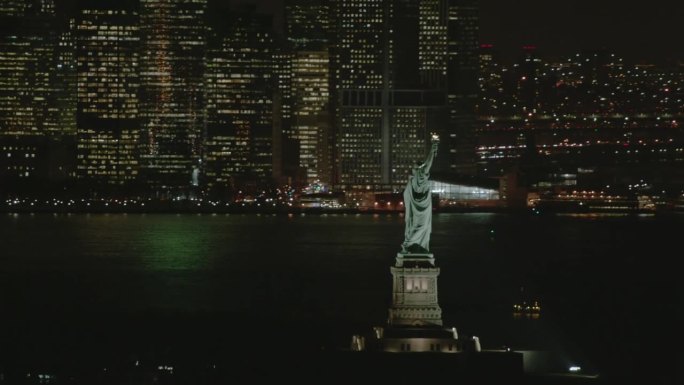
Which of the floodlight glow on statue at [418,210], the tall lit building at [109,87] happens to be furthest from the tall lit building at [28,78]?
the floodlight glow on statue at [418,210]

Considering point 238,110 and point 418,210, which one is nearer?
point 418,210

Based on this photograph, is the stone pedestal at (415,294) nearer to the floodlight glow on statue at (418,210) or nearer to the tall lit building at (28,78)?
the floodlight glow on statue at (418,210)

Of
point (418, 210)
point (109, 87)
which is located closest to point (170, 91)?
point (109, 87)

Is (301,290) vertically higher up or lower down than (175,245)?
lower down

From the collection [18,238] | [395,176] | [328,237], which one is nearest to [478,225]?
[328,237]

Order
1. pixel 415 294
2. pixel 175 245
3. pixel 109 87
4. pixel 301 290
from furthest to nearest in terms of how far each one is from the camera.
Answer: pixel 109 87 → pixel 175 245 → pixel 301 290 → pixel 415 294

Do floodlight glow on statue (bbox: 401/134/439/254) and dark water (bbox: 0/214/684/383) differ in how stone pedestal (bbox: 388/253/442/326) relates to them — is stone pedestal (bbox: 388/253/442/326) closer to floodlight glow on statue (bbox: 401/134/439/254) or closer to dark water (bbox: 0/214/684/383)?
floodlight glow on statue (bbox: 401/134/439/254)

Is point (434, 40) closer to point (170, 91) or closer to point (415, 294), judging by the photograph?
point (170, 91)
